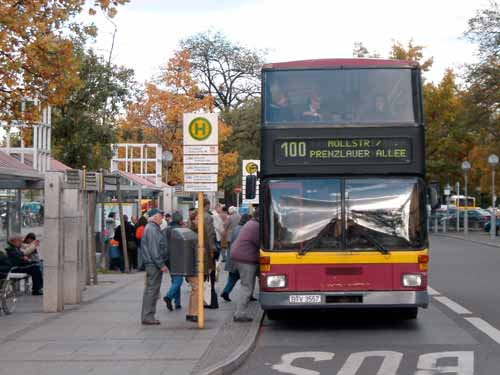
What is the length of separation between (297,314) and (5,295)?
16.0 feet

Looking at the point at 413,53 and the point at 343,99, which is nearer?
the point at 343,99

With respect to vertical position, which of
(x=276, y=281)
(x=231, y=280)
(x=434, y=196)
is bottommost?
(x=231, y=280)

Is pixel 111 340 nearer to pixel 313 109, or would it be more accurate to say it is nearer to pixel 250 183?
pixel 250 183

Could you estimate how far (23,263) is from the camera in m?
18.5

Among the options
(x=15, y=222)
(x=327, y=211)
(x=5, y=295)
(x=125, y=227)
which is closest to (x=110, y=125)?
(x=125, y=227)

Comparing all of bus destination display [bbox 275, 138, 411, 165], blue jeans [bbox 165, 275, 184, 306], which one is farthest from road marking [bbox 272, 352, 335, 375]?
blue jeans [bbox 165, 275, 184, 306]

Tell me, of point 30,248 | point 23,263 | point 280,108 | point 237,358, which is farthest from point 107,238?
point 237,358

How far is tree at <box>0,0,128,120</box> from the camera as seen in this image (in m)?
15.1

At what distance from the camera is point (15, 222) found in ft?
73.3

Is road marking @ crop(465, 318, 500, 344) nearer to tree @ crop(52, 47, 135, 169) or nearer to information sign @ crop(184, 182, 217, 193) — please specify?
information sign @ crop(184, 182, 217, 193)

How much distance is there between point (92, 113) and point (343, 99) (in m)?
24.7

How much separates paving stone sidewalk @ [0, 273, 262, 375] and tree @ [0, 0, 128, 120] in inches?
149

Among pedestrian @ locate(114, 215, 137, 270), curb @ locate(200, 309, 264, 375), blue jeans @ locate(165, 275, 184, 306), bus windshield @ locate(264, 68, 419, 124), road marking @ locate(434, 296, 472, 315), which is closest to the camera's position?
curb @ locate(200, 309, 264, 375)

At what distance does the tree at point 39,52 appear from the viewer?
15.1 m
